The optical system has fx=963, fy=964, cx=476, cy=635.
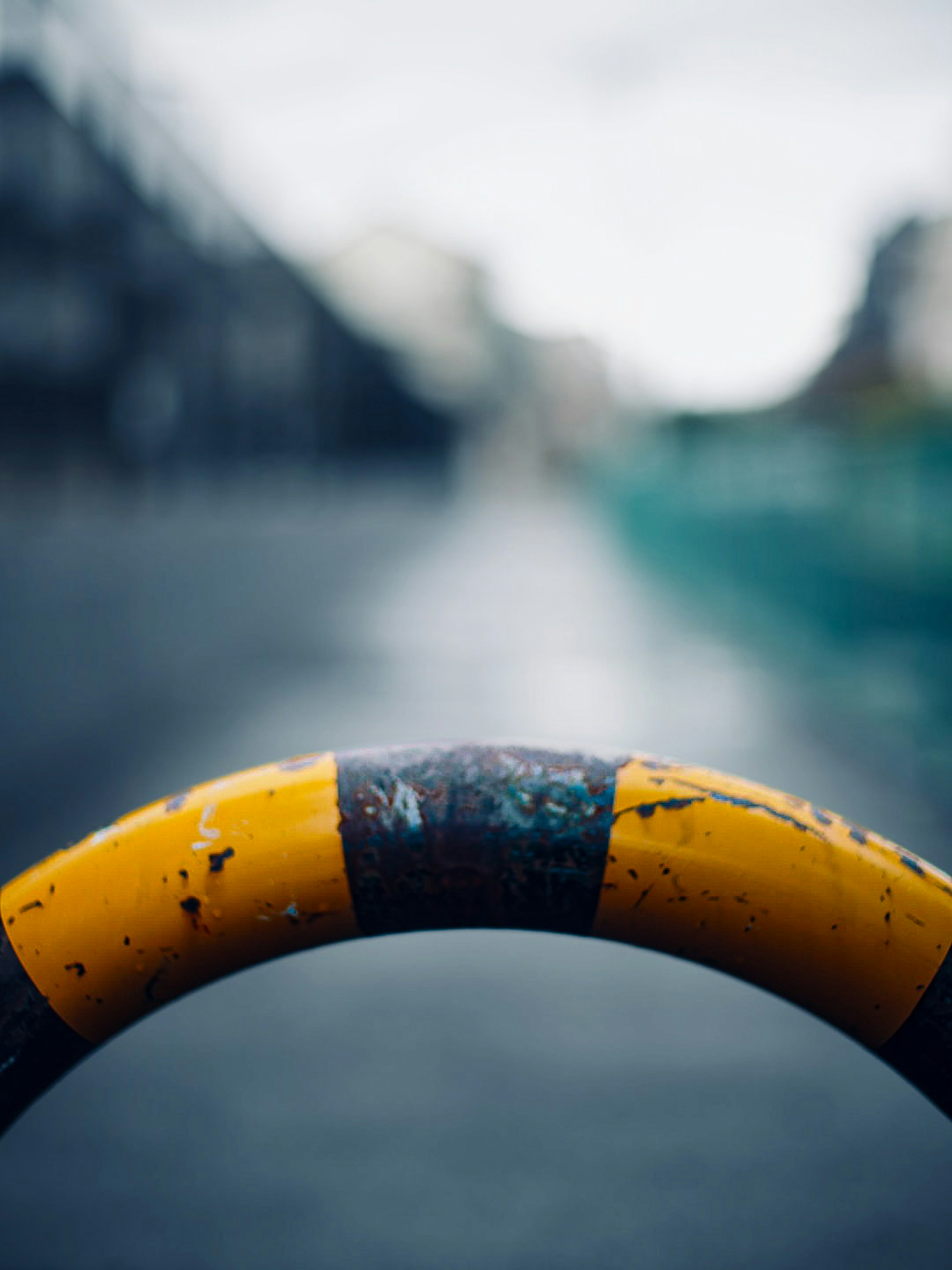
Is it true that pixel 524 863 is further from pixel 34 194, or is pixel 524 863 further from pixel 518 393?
pixel 518 393

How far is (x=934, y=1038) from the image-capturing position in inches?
33.6

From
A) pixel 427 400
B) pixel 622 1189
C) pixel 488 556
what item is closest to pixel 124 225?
pixel 488 556

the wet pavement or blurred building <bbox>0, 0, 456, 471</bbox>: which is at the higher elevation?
blurred building <bbox>0, 0, 456, 471</bbox>

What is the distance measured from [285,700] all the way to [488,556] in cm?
1641

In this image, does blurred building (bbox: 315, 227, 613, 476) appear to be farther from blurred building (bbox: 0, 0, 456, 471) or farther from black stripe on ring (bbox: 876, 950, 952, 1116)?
black stripe on ring (bbox: 876, 950, 952, 1116)

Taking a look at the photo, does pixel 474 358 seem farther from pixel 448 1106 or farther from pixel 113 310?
pixel 448 1106

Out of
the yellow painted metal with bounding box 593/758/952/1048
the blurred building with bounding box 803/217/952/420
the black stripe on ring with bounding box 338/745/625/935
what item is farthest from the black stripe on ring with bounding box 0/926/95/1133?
the blurred building with bounding box 803/217/952/420

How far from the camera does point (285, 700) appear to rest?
21.2 ft

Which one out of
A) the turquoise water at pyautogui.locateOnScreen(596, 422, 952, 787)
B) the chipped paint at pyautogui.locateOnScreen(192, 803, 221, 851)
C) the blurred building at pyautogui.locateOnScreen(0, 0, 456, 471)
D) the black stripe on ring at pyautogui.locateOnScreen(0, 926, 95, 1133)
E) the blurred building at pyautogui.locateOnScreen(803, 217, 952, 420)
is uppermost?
the blurred building at pyautogui.locateOnScreen(803, 217, 952, 420)

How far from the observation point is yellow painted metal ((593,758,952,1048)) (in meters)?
0.84

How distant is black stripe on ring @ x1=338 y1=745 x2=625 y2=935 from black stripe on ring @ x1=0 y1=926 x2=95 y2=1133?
29 centimetres

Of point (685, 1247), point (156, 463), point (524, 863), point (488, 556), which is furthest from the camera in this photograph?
point (488, 556)

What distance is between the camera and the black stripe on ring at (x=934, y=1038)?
2.79ft

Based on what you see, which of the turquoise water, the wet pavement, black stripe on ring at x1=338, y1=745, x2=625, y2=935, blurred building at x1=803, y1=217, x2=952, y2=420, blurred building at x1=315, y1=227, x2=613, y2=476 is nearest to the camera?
black stripe on ring at x1=338, y1=745, x2=625, y2=935
